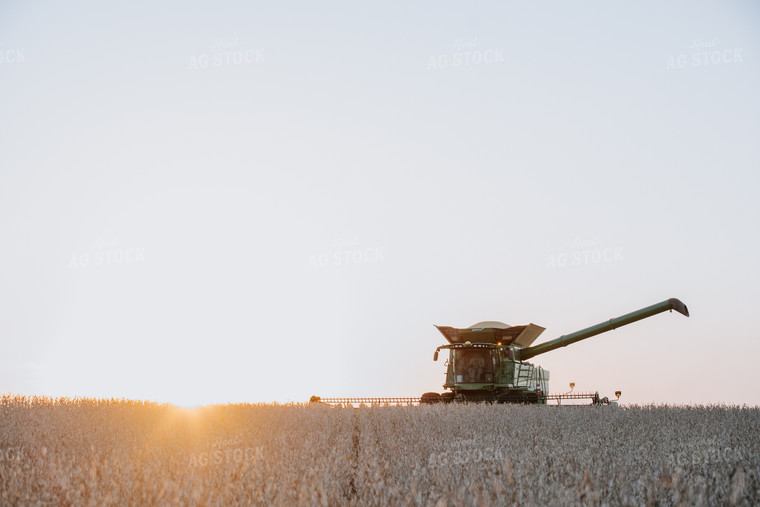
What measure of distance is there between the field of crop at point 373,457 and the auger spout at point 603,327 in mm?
11311

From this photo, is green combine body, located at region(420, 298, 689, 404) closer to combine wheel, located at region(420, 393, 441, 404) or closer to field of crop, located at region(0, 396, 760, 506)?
combine wheel, located at region(420, 393, 441, 404)

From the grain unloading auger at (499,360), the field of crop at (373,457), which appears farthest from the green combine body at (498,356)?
the field of crop at (373,457)

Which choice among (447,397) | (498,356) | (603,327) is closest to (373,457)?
(498,356)

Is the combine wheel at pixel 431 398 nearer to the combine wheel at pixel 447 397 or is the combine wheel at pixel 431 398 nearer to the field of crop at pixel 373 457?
the combine wheel at pixel 447 397

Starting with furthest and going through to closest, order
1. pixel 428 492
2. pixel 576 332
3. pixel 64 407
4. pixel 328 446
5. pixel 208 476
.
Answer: pixel 576 332 < pixel 64 407 < pixel 328 446 < pixel 208 476 < pixel 428 492

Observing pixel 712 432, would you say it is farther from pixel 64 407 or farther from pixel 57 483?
pixel 64 407

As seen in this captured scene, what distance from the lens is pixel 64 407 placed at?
11758mm

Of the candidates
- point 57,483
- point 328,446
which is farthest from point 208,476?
point 328,446

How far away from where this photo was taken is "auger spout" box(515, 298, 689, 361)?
75.6 feet

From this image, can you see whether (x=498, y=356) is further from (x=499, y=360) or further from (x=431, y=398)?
(x=431, y=398)

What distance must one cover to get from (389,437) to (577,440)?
233cm

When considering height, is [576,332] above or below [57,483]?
above

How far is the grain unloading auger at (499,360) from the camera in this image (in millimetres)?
21328

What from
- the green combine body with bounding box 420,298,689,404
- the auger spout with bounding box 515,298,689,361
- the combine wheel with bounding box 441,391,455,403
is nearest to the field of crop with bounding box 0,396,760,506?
the green combine body with bounding box 420,298,689,404
